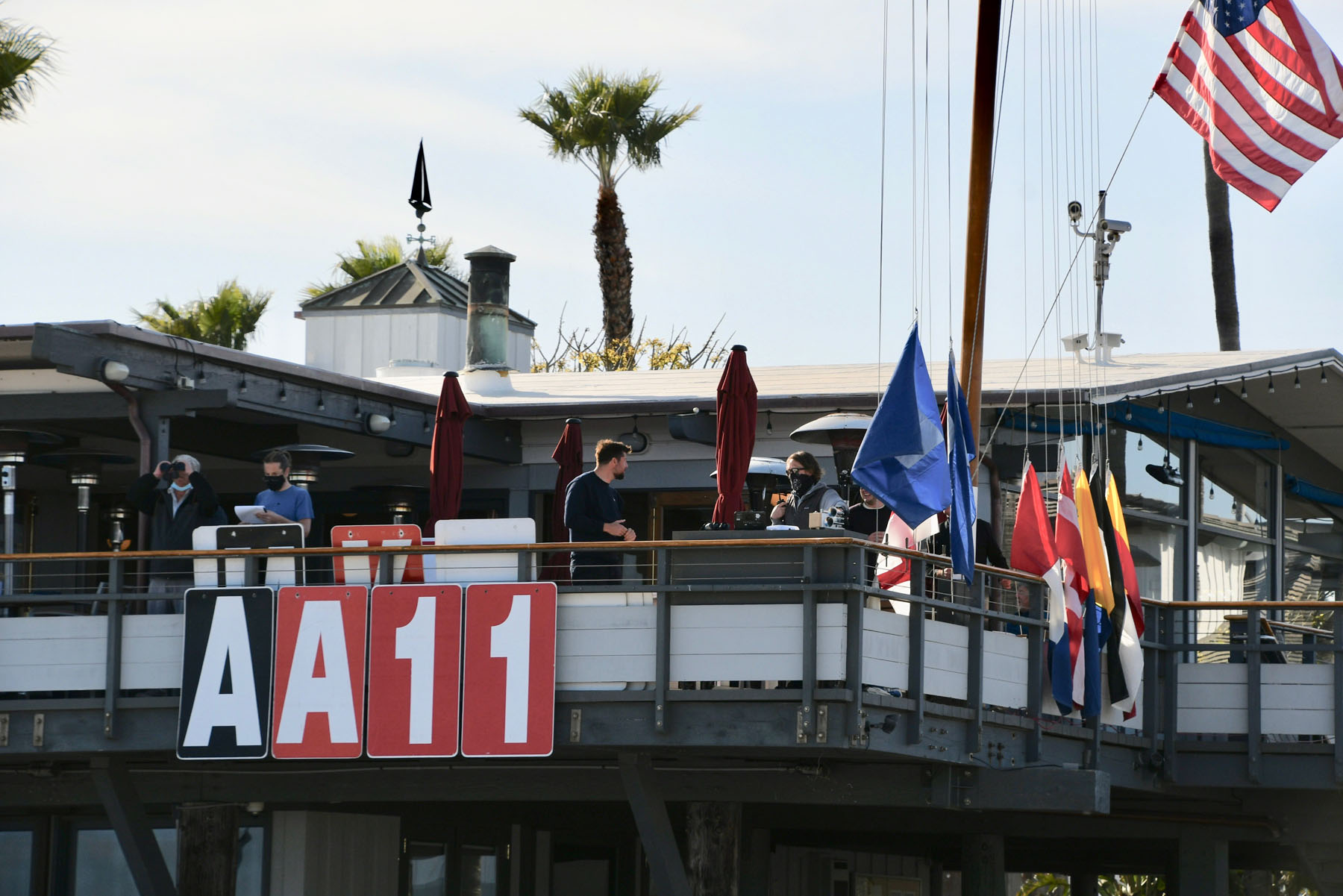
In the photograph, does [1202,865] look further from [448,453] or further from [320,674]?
[320,674]

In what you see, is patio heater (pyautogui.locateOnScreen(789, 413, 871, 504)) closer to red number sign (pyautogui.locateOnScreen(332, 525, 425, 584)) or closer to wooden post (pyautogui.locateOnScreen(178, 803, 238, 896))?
red number sign (pyautogui.locateOnScreen(332, 525, 425, 584))

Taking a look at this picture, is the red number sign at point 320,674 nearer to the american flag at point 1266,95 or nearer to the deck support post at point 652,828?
the deck support post at point 652,828

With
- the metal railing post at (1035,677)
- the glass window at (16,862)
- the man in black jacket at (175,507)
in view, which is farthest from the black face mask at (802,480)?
the glass window at (16,862)

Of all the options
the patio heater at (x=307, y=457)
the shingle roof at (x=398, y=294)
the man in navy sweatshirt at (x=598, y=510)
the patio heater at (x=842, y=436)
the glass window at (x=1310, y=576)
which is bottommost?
the glass window at (x=1310, y=576)

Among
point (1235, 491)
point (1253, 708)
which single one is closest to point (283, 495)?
point (1253, 708)

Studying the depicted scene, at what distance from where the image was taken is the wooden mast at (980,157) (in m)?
13.6

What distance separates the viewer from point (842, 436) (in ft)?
46.6

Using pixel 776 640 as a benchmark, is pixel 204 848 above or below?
below

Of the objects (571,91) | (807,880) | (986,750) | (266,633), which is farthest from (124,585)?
(571,91)

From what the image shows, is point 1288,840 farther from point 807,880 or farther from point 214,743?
point 214,743

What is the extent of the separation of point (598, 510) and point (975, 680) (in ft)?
8.13

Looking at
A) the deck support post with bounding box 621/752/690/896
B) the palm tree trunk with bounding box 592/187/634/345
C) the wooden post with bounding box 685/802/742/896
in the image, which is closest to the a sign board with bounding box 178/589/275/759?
the deck support post with bounding box 621/752/690/896

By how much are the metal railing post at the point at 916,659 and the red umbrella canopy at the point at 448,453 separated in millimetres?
4164

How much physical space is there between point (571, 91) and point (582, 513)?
89.4ft
